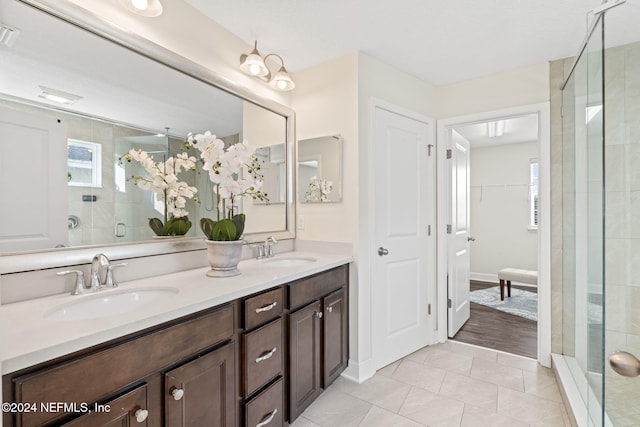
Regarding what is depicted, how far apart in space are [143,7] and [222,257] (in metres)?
1.24

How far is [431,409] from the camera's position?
6.25 feet

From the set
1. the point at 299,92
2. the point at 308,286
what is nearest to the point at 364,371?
the point at 308,286

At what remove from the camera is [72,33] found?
133cm

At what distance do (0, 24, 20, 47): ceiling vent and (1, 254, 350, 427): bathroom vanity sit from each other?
0.99m

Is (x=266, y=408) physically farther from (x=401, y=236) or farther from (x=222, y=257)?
(x=401, y=236)

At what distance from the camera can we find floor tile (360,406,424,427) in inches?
69.5

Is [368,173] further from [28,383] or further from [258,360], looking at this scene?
[28,383]

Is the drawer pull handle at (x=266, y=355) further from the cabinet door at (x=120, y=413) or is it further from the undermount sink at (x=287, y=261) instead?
the undermount sink at (x=287, y=261)

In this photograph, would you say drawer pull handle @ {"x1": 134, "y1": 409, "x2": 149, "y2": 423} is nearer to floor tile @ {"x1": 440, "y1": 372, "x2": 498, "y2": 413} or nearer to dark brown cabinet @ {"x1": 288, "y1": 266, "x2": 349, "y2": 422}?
dark brown cabinet @ {"x1": 288, "y1": 266, "x2": 349, "y2": 422}

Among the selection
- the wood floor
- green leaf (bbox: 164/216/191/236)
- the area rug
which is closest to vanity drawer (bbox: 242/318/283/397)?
green leaf (bbox: 164/216/191/236)

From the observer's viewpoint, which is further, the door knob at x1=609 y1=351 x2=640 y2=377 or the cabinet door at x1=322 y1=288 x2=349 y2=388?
the cabinet door at x1=322 y1=288 x2=349 y2=388

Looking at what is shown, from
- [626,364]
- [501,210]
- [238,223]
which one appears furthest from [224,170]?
[501,210]

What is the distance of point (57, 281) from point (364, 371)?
1.94m

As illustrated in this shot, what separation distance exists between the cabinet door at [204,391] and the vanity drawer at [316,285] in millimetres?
461
